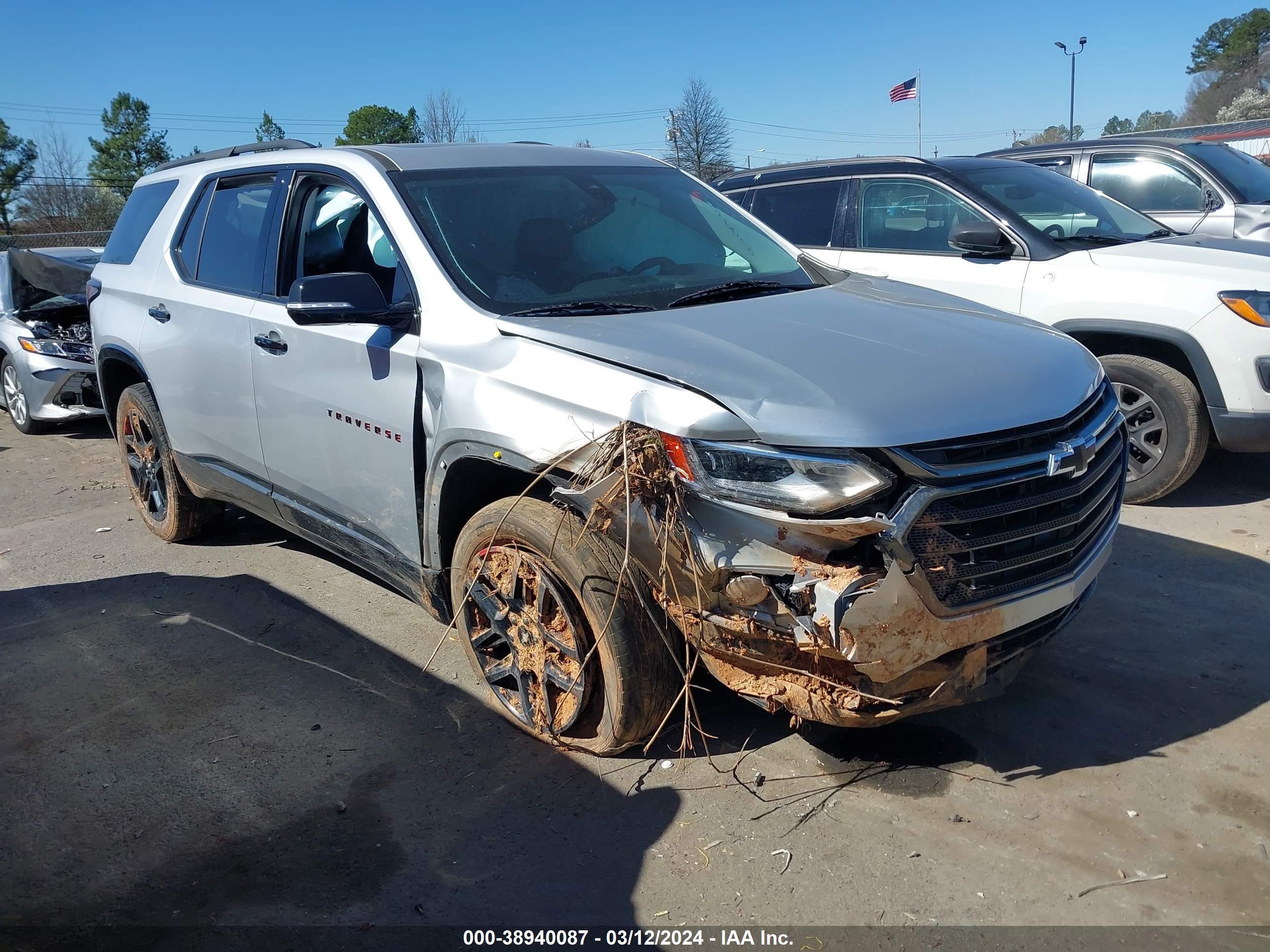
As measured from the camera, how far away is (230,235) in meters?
4.76

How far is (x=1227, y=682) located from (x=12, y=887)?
4057 mm

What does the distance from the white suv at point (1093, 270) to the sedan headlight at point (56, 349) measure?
6.21 metres

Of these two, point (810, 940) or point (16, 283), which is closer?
point (810, 940)

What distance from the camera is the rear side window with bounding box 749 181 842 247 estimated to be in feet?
23.1

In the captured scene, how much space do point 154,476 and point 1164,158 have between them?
803 cm

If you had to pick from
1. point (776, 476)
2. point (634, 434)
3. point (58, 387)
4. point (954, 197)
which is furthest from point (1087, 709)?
point (58, 387)

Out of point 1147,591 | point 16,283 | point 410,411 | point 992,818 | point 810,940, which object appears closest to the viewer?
point 810,940

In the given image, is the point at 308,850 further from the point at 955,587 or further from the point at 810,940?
the point at 955,587

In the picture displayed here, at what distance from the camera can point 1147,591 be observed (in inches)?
180

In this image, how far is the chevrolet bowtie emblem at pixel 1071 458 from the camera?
113 inches

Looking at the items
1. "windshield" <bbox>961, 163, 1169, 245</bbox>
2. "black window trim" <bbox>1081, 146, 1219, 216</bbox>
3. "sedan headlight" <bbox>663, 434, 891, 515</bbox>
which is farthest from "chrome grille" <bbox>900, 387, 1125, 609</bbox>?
"black window trim" <bbox>1081, 146, 1219, 216</bbox>

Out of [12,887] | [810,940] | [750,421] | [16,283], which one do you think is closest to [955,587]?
[750,421]

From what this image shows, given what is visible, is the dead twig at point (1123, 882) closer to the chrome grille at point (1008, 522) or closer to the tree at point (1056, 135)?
the chrome grille at point (1008, 522)

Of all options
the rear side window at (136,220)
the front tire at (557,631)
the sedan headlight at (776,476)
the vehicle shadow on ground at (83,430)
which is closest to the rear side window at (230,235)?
the rear side window at (136,220)
